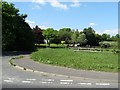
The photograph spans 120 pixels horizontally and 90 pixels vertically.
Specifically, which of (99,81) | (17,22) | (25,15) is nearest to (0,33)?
(17,22)

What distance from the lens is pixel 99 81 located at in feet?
44.2

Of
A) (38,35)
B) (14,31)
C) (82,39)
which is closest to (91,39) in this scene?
(82,39)

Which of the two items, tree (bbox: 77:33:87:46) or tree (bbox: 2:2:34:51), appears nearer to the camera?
tree (bbox: 2:2:34:51)

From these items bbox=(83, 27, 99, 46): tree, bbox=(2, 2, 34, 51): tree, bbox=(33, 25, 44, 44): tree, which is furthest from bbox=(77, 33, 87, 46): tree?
bbox=(2, 2, 34, 51): tree

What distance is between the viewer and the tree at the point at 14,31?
158 feet

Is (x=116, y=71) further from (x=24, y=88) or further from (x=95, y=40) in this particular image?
(x=95, y=40)

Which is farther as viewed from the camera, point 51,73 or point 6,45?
point 6,45

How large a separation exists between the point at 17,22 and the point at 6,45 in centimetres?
743

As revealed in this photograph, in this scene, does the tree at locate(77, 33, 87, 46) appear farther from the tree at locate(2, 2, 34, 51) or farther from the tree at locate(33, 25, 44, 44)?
the tree at locate(2, 2, 34, 51)

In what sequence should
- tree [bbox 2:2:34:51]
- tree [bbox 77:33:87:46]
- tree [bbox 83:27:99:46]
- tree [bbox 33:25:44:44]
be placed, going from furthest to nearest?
1. tree [bbox 83:27:99:46]
2. tree [bbox 77:33:87:46]
3. tree [bbox 33:25:44:44]
4. tree [bbox 2:2:34:51]

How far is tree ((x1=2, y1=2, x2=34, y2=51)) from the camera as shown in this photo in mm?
48062

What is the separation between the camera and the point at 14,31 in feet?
168

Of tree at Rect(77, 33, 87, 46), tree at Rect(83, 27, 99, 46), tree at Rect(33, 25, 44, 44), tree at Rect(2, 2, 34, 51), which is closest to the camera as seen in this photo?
tree at Rect(2, 2, 34, 51)

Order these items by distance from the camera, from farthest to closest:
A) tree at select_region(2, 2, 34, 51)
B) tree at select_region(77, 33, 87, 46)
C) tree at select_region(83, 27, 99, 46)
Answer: tree at select_region(83, 27, 99, 46), tree at select_region(77, 33, 87, 46), tree at select_region(2, 2, 34, 51)
